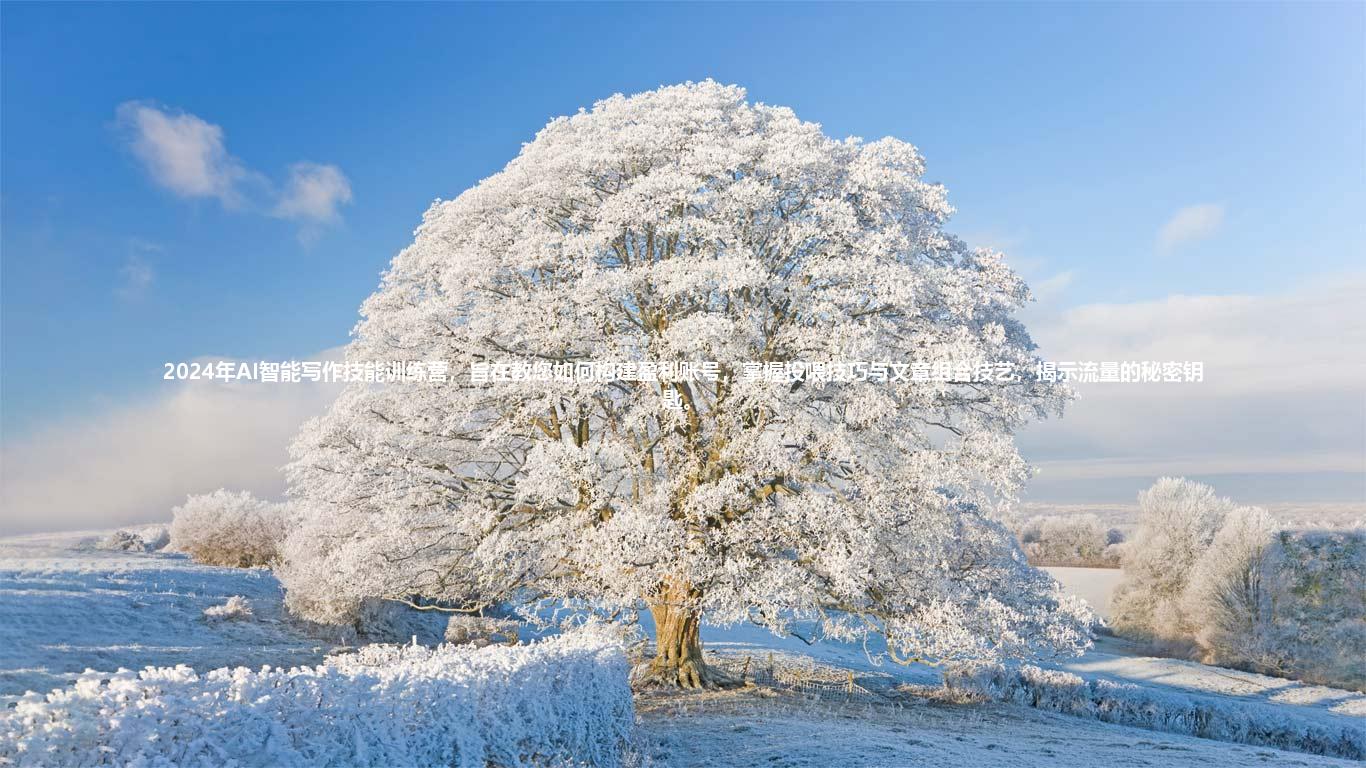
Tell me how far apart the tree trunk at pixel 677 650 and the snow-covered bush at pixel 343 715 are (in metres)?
5.85

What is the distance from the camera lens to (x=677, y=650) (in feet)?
53.8

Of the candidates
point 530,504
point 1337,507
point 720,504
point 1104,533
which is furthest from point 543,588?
point 1337,507

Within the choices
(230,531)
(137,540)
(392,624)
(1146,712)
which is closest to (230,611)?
(392,624)

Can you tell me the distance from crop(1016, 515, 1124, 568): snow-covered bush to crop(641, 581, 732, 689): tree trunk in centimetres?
5079

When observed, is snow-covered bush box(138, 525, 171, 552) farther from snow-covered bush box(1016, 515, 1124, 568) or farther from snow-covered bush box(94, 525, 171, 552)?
snow-covered bush box(1016, 515, 1124, 568)

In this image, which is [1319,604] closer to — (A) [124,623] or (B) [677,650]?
(B) [677,650]

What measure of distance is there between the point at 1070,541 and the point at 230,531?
59.0 m

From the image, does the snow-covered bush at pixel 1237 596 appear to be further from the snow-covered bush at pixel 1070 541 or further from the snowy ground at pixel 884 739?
the snowy ground at pixel 884 739

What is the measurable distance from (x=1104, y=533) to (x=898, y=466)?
6033 cm

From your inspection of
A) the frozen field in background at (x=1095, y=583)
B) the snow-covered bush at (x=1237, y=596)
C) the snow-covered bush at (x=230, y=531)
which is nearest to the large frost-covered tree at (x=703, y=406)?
the snow-covered bush at (x=230, y=531)

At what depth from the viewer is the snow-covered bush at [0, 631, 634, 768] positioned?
16.5ft

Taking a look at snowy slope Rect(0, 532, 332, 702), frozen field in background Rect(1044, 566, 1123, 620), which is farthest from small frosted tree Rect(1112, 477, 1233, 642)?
snowy slope Rect(0, 532, 332, 702)

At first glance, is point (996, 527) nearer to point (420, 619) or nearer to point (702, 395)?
point (702, 395)

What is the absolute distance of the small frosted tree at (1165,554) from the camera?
42625 millimetres
